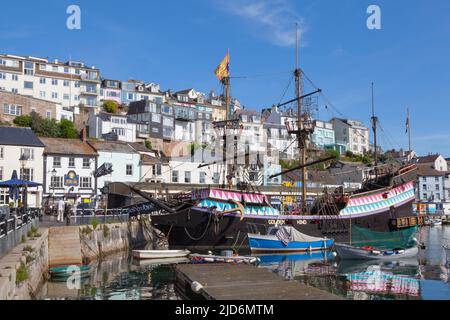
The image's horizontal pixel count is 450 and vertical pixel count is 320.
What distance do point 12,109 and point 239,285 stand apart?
6383cm

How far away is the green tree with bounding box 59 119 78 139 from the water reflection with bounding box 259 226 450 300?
47433mm

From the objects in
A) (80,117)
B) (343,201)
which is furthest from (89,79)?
(343,201)

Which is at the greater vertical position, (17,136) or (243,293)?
(17,136)

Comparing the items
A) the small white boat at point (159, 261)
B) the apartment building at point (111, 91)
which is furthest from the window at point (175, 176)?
the apartment building at point (111, 91)

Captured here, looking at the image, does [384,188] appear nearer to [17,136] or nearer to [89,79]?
[17,136]

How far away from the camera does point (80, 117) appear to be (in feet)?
269

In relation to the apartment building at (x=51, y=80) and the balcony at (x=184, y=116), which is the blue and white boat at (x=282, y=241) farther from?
the apartment building at (x=51, y=80)

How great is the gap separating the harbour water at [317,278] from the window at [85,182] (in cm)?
2300

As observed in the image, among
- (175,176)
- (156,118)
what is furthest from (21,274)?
(156,118)

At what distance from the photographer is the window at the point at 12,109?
68750 mm

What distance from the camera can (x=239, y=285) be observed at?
16844mm

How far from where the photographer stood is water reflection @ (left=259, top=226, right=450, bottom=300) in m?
19.8
